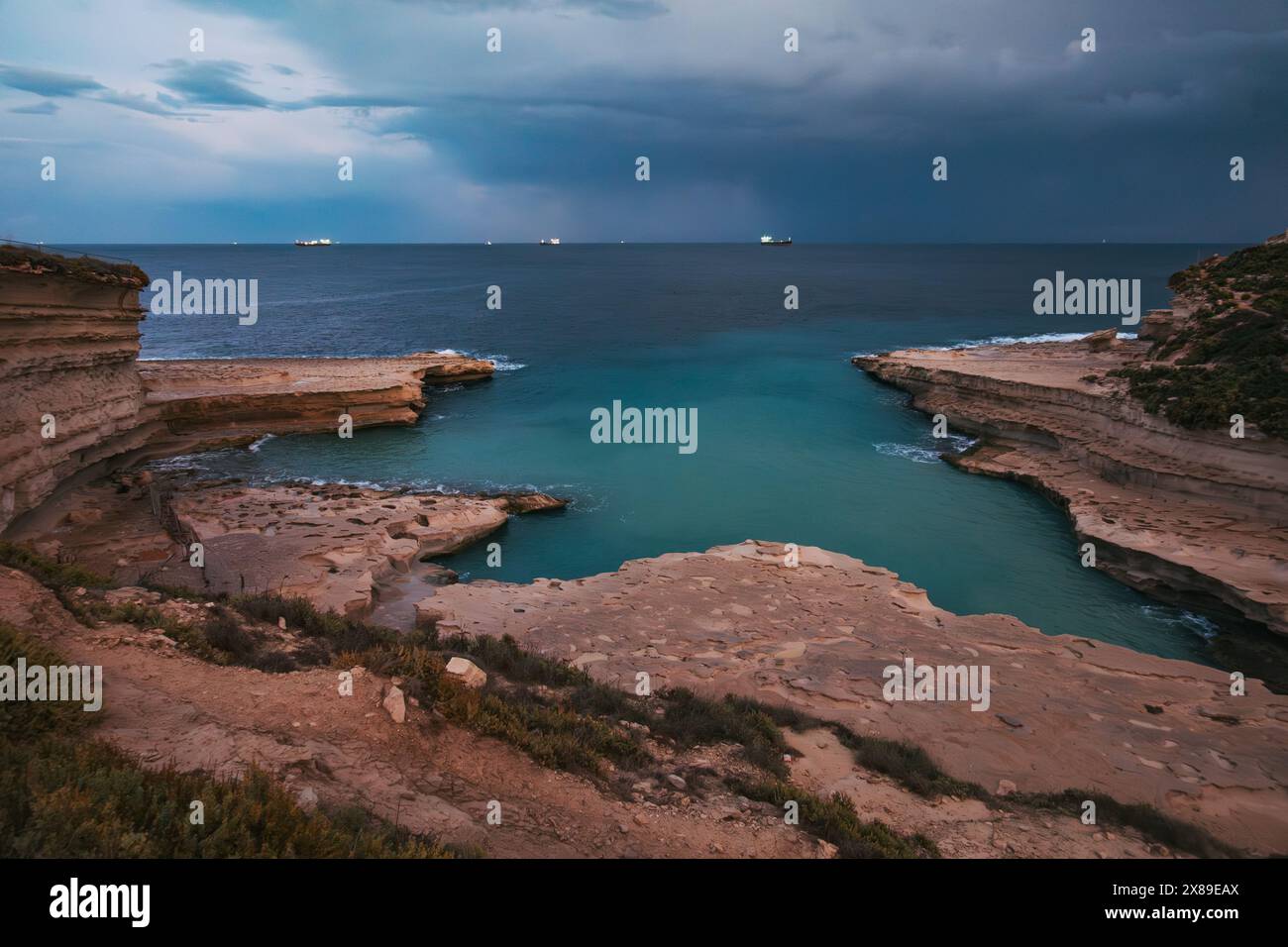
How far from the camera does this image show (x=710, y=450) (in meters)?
32.1

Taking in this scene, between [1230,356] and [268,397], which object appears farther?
[268,397]

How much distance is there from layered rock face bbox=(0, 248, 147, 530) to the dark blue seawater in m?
5.02

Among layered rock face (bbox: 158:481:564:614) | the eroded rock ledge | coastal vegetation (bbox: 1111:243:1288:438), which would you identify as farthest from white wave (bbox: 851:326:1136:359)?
the eroded rock ledge

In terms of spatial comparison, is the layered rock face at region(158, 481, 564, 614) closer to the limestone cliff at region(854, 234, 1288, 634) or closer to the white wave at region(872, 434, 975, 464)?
the white wave at region(872, 434, 975, 464)

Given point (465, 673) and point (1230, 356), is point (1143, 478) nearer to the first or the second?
point (1230, 356)

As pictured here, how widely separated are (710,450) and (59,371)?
24.6 metres

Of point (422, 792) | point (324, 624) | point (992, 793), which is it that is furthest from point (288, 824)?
point (992, 793)

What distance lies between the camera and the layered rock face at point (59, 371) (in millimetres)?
18219

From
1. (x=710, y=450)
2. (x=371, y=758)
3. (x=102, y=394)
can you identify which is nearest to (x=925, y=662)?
(x=371, y=758)

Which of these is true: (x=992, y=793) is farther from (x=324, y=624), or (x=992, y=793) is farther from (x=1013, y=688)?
(x=324, y=624)

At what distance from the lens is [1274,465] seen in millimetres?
19703

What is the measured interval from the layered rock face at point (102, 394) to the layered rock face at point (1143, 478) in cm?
3055

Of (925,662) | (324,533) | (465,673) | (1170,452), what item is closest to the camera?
(465,673)

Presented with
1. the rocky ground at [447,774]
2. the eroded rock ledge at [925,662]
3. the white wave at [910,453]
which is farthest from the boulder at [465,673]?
the white wave at [910,453]
